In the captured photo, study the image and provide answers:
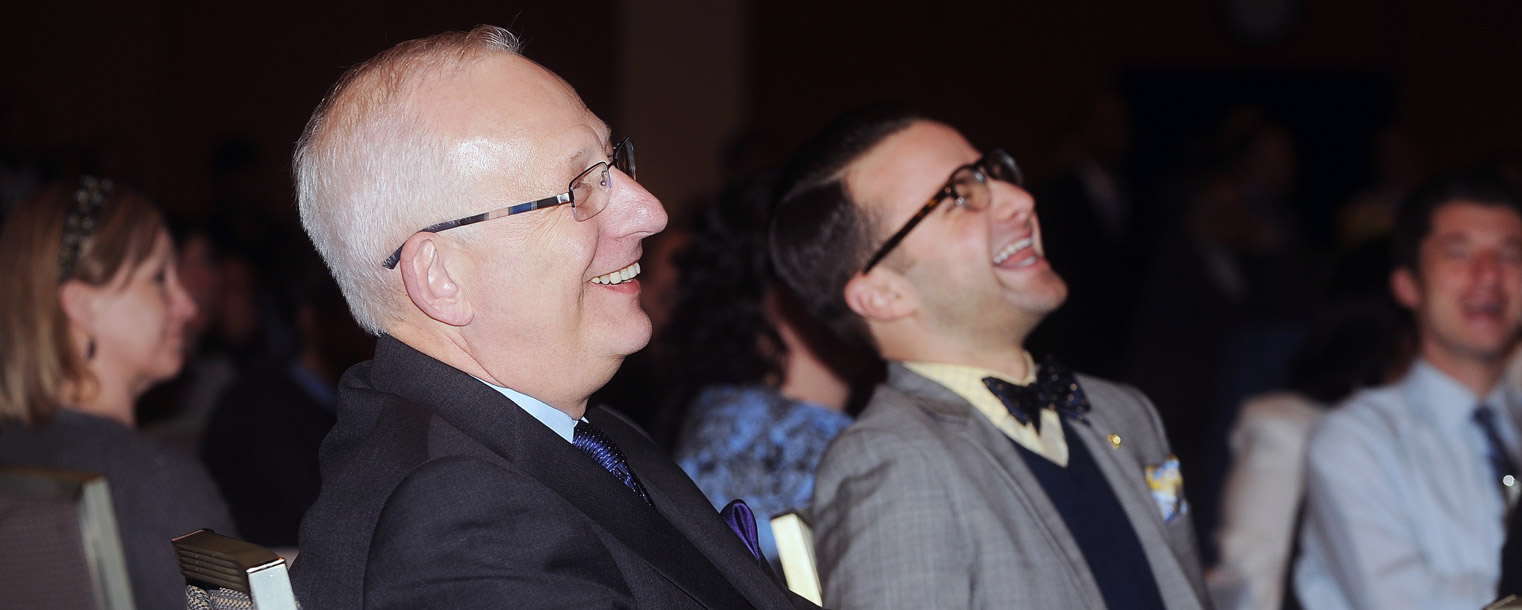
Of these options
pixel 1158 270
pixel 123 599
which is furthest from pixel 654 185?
pixel 1158 270

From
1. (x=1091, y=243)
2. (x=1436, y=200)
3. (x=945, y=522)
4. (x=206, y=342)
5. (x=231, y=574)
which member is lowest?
(x=206, y=342)

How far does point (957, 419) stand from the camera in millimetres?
1560

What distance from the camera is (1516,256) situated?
2.36 meters

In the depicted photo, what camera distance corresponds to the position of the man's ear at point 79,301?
2.01 m

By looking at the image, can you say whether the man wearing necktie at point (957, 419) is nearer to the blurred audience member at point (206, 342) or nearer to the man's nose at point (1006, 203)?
the man's nose at point (1006, 203)

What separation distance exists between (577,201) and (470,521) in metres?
0.34

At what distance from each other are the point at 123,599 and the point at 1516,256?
2486 millimetres

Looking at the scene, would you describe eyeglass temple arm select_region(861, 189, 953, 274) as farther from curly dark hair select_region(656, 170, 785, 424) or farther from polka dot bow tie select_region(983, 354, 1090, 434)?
curly dark hair select_region(656, 170, 785, 424)

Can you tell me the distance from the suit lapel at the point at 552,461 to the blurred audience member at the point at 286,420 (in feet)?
6.57

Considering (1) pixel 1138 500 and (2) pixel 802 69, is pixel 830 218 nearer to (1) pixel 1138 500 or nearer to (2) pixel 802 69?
(1) pixel 1138 500

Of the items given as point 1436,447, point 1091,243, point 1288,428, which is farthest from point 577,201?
point 1091,243

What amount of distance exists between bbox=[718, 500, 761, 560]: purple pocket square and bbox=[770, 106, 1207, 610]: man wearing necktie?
143 mm

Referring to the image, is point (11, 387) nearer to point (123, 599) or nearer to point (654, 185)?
point (123, 599)

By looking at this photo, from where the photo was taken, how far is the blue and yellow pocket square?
1.69 meters
